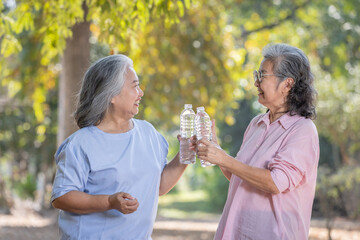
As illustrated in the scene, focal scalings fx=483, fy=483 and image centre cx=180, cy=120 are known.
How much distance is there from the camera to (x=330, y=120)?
10688 mm

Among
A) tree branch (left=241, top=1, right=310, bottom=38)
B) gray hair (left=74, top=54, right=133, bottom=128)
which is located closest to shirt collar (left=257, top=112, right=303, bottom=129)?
gray hair (left=74, top=54, right=133, bottom=128)

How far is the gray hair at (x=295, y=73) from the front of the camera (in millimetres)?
2955

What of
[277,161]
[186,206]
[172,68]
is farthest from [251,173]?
[186,206]

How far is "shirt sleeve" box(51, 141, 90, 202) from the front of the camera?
2682 millimetres

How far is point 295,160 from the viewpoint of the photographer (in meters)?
2.79

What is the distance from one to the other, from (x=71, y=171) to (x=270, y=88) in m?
1.29

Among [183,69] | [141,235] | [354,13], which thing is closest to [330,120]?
[354,13]

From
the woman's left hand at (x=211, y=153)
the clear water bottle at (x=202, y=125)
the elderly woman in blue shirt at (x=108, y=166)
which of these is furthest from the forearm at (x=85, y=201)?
the clear water bottle at (x=202, y=125)

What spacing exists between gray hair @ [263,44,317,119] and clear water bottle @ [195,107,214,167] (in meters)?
0.54

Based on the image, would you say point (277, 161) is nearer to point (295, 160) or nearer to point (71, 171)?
point (295, 160)

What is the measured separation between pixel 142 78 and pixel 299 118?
6560 mm

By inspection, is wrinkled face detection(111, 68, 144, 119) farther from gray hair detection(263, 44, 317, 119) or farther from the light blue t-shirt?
gray hair detection(263, 44, 317, 119)

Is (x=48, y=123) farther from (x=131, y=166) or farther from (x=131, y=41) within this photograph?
(x=131, y=166)

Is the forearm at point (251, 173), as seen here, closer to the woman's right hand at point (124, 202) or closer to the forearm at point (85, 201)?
the woman's right hand at point (124, 202)
